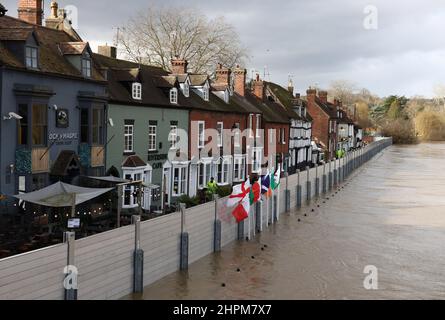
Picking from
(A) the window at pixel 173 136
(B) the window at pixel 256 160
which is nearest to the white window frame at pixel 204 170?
(A) the window at pixel 173 136

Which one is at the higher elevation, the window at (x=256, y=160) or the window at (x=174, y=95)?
the window at (x=174, y=95)

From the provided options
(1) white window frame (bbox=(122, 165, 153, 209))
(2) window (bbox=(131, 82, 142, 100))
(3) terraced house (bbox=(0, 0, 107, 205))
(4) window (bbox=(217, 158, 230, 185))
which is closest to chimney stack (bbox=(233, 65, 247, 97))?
(4) window (bbox=(217, 158, 230, 185))

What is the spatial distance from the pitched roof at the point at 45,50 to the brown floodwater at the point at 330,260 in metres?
9.43

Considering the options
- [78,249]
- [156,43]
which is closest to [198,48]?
[156,43]

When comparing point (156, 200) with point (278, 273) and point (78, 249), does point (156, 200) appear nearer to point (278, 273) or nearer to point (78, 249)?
point (278, 273)

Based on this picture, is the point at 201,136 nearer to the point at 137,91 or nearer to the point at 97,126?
the point at 137,91

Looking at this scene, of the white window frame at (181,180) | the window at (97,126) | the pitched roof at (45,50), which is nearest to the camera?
the pitched roof at (45,50)

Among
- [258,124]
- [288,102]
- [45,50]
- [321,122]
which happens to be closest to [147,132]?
[45,50]

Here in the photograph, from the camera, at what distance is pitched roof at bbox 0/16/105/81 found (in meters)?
19.5

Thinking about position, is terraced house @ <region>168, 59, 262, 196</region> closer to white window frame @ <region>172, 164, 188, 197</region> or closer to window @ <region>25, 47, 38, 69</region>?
white window frame @ <region>172, 164, 188, 197</region>

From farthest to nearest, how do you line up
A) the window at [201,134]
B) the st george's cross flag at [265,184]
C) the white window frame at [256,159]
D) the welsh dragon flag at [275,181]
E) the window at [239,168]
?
the white window frame at [256,159] → the window at [239,168] → the window at [201,134] → the welsh dragon flag at [275,181] → the st george's cross flag at [265,184]

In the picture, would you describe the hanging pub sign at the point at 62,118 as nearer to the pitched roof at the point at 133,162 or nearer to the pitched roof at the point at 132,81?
the pitched roof at the point at 132,81

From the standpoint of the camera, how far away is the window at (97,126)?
23625 mm

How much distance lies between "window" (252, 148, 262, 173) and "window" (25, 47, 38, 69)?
927 inches
